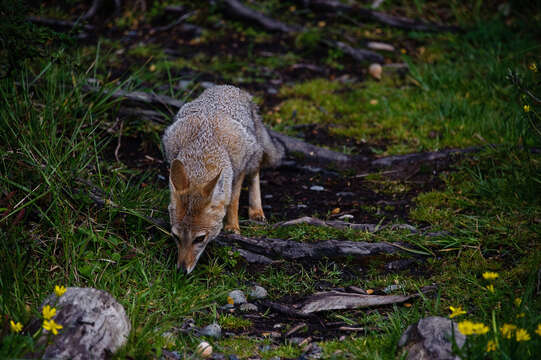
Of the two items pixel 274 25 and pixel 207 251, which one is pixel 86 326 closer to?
pixel 207 251

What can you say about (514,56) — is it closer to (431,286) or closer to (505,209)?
(505,209)

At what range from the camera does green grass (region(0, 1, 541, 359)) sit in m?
3.46

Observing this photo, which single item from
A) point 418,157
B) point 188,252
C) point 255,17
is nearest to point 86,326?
point 188,252

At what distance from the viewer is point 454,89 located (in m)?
7.67

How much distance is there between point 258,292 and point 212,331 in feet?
2.39

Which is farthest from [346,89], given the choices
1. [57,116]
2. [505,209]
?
[57,116]

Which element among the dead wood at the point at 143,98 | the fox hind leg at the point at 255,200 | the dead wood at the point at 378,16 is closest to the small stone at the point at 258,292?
the fox hind leg at the point at 255,200

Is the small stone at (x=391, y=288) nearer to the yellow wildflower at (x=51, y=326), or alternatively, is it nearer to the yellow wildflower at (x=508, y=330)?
the yellow wildflower at (x=508, y=330)

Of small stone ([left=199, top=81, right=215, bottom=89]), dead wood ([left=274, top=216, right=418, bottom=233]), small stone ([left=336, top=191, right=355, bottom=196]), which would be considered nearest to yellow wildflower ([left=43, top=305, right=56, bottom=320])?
dead wood ([left=274, top=216, right=418, bottom=233])

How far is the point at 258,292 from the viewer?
4219mm

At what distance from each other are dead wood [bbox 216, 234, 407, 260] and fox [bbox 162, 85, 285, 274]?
0.47 m

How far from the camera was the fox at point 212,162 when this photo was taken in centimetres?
423

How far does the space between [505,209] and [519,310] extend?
1875 millimetres

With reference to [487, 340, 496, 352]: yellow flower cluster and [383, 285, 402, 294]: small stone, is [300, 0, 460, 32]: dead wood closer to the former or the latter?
[383, 285, 402, 294]: small stone
